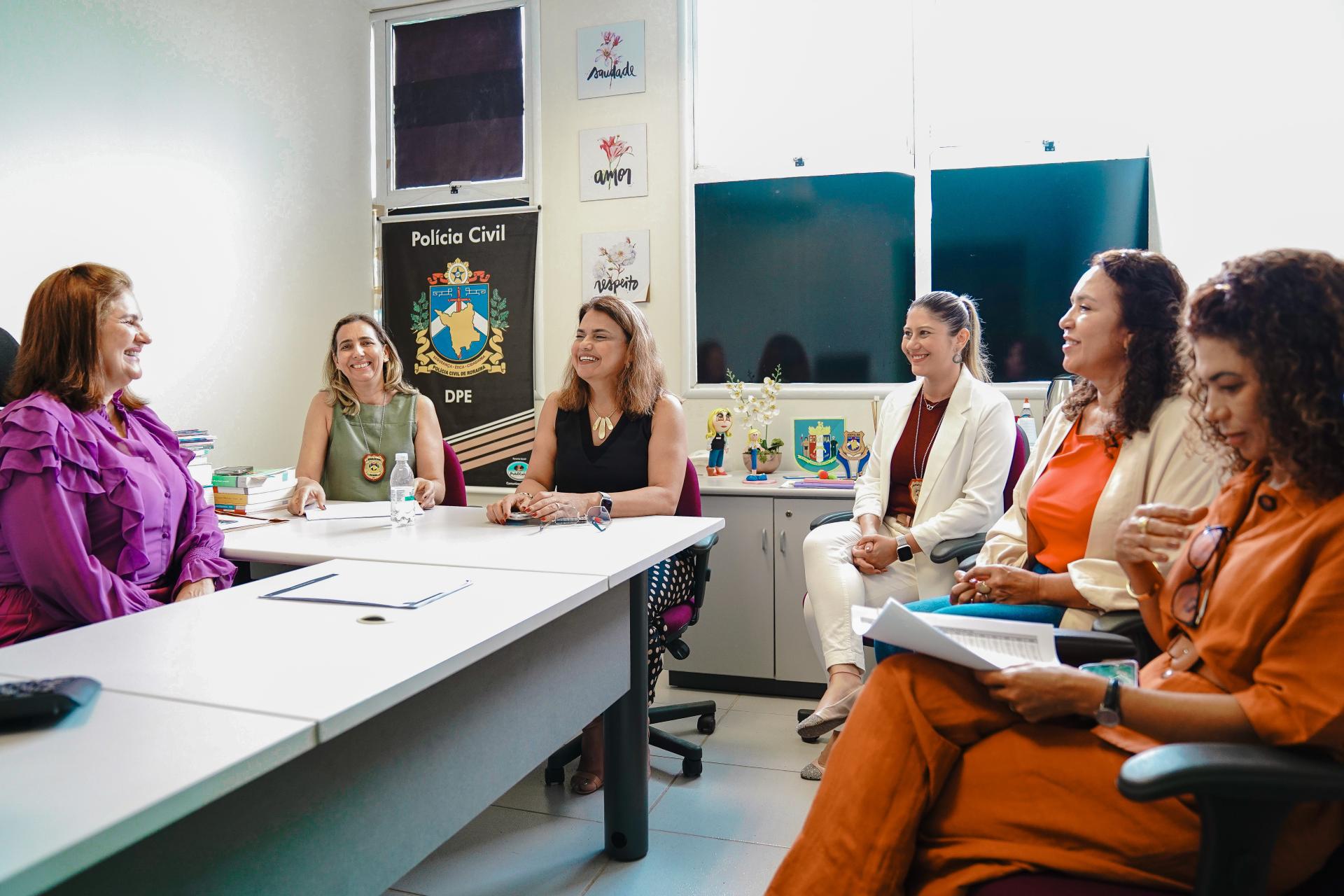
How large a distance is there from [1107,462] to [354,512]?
80.3 inches

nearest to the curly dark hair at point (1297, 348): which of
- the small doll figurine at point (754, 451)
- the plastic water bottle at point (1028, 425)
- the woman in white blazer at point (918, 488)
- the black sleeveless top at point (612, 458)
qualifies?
the woman in white blazer at point (918, 488)

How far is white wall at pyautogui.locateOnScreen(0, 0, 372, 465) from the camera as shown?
9.77 feet

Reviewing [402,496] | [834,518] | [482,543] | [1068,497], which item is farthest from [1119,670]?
[402,496]

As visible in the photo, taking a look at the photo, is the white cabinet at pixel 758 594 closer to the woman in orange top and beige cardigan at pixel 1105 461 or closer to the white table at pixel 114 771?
the woman in orange top and beige cardigan at pixel 1105 461

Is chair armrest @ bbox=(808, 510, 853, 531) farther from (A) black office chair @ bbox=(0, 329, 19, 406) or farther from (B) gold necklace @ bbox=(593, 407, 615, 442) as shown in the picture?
(A) black office chair @ bbox=(0, 329, 19, 406)

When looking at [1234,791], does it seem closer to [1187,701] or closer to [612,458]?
[1187,701]

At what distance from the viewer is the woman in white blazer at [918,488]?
283 centimetres

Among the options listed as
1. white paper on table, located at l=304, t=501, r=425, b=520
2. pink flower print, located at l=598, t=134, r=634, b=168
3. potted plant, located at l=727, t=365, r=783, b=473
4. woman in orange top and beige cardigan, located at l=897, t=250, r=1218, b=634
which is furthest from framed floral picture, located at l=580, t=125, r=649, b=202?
woman in orange top and beige cardigan, located at l=897, t=250, r=1218, b=634

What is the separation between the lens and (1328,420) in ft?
3.84

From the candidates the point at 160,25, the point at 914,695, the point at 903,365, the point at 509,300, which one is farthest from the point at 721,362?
the point at 914,695

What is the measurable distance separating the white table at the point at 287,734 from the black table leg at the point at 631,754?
0.29 m

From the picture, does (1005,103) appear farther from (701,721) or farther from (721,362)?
(701,721)

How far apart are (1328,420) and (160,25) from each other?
3.87m

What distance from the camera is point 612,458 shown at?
2873mm
